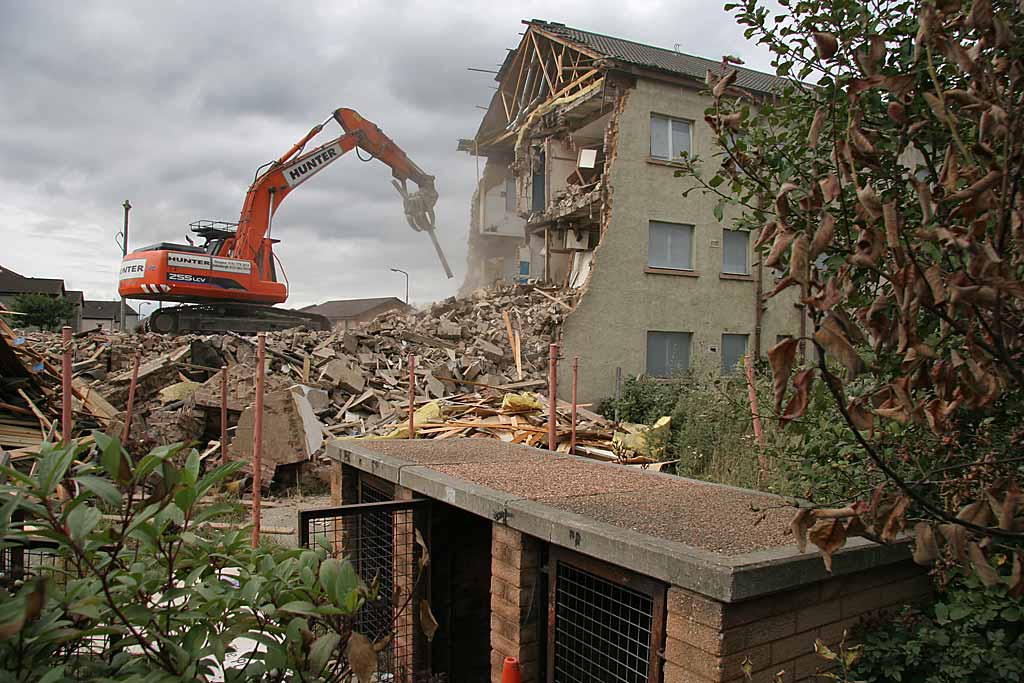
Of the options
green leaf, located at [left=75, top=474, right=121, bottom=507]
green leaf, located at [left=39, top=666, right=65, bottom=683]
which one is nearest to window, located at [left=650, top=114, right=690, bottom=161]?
green leaf, located at [left=75, top=474, right=121, bottom=507]

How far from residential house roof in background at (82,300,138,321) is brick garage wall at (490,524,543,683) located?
69.4m

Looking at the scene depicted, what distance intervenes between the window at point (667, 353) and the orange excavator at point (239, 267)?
10.7m

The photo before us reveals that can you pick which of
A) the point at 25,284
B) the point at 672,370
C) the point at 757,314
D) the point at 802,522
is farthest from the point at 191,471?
the point at 25,284

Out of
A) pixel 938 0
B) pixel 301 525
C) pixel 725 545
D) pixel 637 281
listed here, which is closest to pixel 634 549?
pixel 725 545

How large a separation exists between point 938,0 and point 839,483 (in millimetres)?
2554

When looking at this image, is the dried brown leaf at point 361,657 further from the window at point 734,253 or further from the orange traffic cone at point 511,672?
the window at point 734,253

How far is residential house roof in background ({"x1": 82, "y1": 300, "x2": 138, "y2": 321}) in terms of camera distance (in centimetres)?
6704

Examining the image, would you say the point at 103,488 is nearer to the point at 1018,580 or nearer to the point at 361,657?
the point at 361,657

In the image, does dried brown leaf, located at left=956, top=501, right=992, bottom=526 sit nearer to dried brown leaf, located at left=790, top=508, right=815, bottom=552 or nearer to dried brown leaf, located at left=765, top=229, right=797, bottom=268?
dried brown leaf, located at left=790, top=508, right=815, bottom=552

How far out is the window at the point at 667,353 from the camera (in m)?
19.7

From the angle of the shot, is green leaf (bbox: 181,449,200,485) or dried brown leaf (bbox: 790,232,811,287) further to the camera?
green leaf (bbox: 181,449,200,485)

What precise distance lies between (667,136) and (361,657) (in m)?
19.6

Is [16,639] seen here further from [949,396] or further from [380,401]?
[380,401]

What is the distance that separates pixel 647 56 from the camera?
2164 cm
